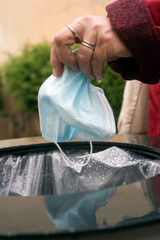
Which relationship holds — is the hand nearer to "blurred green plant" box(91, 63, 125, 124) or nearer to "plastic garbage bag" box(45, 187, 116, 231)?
"plastic garbage bag" box(45, 187, 116, 231)

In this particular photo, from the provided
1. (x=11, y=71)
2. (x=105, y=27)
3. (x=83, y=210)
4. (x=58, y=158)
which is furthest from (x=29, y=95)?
(x=83, y=210)

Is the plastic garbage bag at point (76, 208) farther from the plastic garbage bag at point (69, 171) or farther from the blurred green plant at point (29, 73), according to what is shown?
the blurred green plant at point (29, 73)

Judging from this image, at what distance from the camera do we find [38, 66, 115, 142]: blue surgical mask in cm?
76

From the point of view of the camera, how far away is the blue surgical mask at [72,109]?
0.76 m

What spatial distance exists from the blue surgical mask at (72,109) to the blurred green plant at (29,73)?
300 cm

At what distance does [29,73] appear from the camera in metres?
4.05

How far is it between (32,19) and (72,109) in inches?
177

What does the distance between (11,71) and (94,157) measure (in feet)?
11.7

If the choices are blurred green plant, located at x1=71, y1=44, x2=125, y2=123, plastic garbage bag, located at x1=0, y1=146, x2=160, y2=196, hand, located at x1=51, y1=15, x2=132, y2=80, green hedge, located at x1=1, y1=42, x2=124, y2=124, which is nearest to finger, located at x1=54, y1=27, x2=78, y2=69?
hand, located at x1=51, y1=15, x2=132, y2=80

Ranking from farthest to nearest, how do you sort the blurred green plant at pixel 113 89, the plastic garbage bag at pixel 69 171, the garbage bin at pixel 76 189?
the blurred green plant at pixel 113 89 → the plastic garbage bag at pixel 69 171 → the garbage bin at pixel 76 189

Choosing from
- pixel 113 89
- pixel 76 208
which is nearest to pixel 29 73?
pixel 113 89

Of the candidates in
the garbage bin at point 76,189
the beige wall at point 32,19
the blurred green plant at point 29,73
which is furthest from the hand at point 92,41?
the beige wall at point 32,19

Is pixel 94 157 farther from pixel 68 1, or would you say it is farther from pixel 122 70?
pixel 68 1

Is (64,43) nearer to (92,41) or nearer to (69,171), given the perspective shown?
(92,41)
